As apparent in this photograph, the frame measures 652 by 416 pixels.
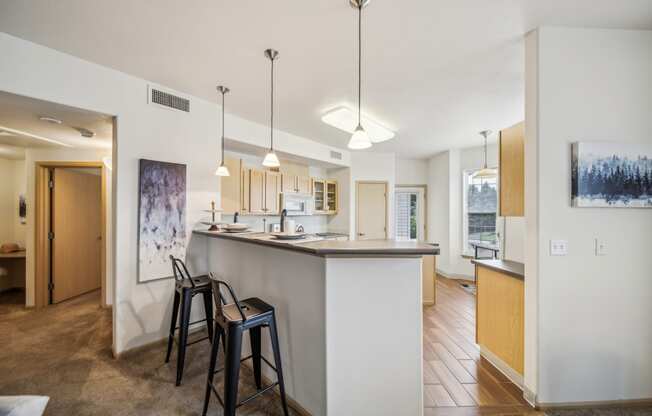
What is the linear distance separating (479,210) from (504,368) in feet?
12.1

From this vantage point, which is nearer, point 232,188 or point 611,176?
point 611,176

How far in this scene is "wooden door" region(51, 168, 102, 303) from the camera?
3975 mm

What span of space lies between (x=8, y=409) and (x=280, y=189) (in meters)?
3.70

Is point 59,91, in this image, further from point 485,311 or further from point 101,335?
point 485,311

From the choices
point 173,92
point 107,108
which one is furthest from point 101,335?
point 173,92

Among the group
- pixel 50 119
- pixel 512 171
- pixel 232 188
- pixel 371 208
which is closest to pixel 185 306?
A: pixel 232 188

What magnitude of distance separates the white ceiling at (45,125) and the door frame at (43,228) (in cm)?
30

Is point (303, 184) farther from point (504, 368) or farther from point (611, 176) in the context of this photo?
point (611, 176)

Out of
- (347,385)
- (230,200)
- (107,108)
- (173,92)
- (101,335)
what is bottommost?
(101,335)

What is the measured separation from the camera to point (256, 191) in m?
4.04

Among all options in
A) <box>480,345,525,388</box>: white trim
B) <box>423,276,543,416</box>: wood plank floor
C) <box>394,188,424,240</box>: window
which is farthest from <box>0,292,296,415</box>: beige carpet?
<box>394,188,424,240</box>: window

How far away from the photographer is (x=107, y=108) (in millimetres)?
2402

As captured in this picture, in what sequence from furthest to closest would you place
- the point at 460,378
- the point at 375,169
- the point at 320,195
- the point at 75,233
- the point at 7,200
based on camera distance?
1. the point at 375,169
2. the point at 320,195
3. the point at 7,200
4. the point at 75,233
5. the point at 460,378

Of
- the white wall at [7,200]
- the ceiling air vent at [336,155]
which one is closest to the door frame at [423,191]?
the ceiling air vent at [336,155]
